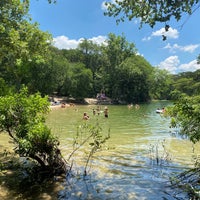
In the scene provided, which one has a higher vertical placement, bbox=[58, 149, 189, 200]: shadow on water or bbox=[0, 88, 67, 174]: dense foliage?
bbox=[0, 88, 67, 174]: dense foliage

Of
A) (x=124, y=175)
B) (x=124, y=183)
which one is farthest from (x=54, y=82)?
(x=124, y=183)

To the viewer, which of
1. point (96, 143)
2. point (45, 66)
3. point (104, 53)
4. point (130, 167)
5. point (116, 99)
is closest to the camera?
point (96, 143)

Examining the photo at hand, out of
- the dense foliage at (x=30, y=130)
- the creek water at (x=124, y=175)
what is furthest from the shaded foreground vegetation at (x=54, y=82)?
the creek water at (x=124, y=175)

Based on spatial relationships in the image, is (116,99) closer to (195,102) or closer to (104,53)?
(104,53)

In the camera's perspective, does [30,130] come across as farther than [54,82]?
No

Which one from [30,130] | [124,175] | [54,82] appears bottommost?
[124,175]

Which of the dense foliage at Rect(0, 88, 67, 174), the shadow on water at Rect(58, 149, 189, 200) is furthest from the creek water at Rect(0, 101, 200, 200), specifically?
the dense foliage at Rect(0, 88, 67, 174)

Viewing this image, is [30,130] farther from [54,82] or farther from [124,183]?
[54,82]

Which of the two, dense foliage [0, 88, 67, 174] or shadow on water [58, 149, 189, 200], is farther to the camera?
dense foliage [0, 88, 67, 174]

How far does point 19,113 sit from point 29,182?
2.00 m

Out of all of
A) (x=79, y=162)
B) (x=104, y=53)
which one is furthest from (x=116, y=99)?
(x=79, y=162)

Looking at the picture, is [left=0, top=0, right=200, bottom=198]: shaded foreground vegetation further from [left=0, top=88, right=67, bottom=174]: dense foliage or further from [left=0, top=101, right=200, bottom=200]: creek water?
[left=0, top=101, right=200, bottom=200]: creek water

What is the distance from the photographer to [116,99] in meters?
79.9

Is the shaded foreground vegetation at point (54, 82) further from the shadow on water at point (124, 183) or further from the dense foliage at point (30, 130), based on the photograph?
the shadow on water at point (124, 183)
